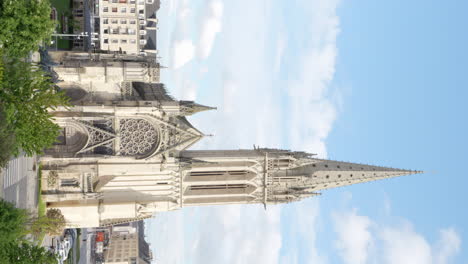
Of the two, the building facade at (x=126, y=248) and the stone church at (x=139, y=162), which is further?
the building facade at (x=126, y=248)

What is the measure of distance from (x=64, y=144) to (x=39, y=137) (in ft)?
37.6

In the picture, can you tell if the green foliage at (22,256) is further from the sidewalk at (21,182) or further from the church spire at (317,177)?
the church spire at (317,177)

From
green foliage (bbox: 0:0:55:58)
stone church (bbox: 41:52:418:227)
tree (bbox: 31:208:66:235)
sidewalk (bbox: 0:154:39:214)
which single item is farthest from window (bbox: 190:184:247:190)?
green foliage (bbox: 0:0:55:58)

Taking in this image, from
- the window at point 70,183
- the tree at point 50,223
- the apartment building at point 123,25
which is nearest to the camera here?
the tree at point 50,223

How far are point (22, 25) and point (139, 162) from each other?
16.6m

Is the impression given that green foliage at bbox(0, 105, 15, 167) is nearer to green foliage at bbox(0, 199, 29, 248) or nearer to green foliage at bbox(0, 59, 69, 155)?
green foliage at bbox(0, 59, 69, 155)

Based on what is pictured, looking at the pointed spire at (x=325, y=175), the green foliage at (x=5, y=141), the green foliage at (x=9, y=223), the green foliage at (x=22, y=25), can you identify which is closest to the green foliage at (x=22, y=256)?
the green foliage at (x=9, y=223)

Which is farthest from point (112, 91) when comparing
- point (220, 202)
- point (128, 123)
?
point (220, 202)

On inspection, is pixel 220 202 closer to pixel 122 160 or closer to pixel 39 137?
pixel 122 160

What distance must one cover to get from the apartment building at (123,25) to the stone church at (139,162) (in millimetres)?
27283

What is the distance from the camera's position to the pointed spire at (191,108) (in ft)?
136

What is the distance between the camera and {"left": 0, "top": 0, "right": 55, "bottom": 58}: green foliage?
27141 millimetres

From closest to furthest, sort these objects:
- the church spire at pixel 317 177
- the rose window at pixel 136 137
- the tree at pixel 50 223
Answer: the tree at pixel 50 223, the rose window at pixel 136 137, the church spire at pixel 317 177

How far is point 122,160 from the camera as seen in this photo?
41812 mm
